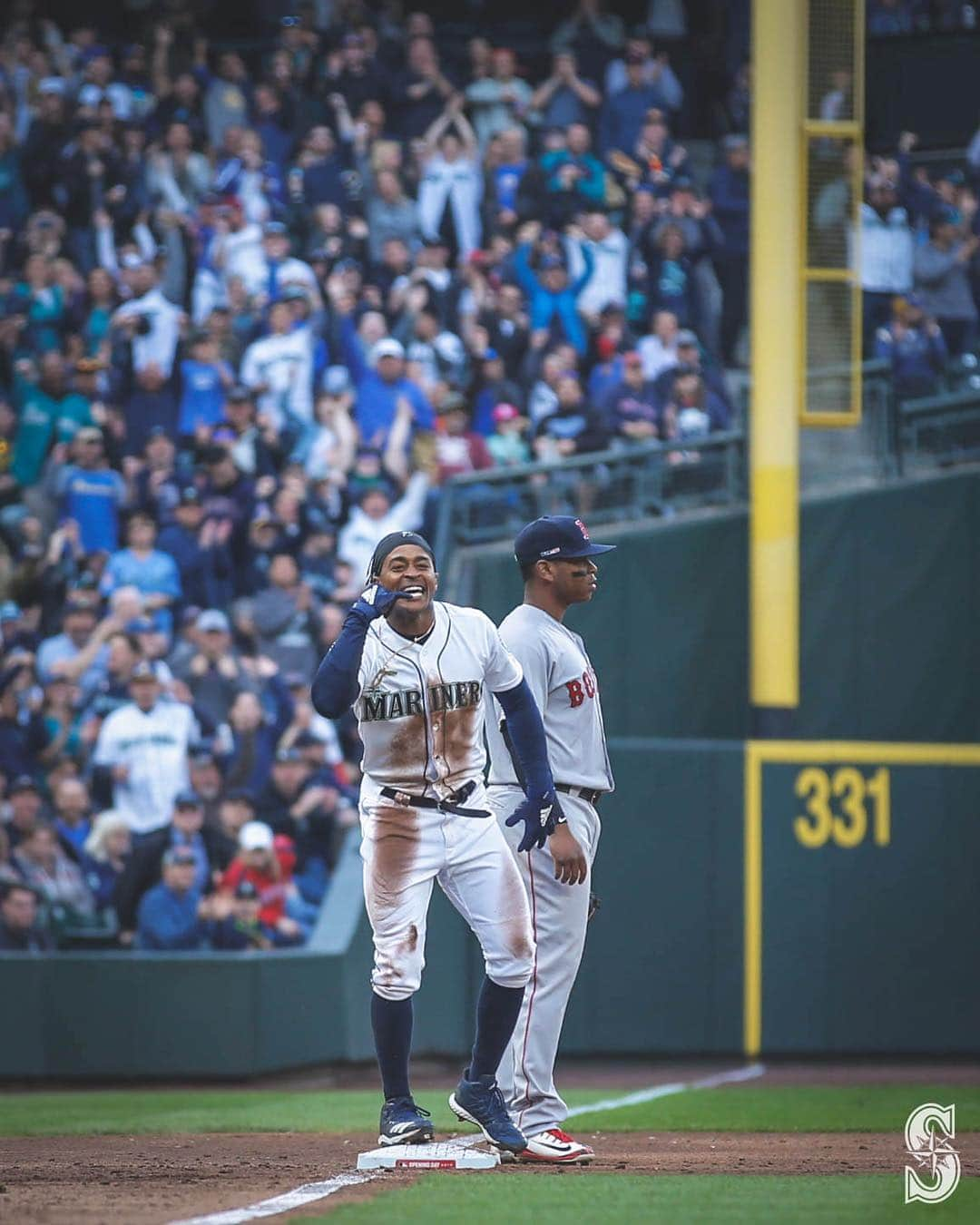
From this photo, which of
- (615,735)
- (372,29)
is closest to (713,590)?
(615,735)

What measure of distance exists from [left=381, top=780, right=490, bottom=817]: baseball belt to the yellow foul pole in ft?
20.8

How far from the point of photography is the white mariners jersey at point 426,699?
5.76 metres

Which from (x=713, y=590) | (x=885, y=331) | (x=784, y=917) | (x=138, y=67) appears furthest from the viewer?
(x=138, y=67)

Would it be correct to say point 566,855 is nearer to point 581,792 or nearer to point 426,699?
point 581,792

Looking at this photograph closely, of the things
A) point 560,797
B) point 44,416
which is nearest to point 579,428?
point 44,416

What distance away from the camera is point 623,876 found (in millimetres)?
11500

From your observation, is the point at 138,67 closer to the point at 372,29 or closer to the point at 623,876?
the point at 372,29

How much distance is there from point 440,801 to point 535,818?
11.1 inches

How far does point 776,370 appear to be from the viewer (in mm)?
12008

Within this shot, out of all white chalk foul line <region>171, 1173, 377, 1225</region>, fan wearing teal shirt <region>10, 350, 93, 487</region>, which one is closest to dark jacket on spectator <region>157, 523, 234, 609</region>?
fan wearing teal shirt <region>10, 350, 93, 487</region>

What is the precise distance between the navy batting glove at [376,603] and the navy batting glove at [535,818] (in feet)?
2.20

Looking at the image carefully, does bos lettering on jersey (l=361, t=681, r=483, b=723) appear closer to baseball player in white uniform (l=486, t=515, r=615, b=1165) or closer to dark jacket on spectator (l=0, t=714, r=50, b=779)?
baseball player in white uniform (l=486, t=515, r=615, b=1165)

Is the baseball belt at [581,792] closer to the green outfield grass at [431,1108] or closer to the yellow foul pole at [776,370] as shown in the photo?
the green outfield grass at [431,1108]

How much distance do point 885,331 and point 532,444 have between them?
2.61 meters
